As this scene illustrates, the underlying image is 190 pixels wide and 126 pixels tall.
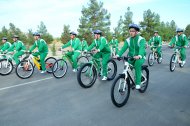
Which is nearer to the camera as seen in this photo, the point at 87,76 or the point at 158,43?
the point at 87,76

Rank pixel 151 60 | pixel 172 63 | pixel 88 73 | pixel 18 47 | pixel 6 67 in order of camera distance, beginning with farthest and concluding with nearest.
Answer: pixel 151 60
pixel 18 47
pixel 6 67
pixel 172 63
pixel 88 73

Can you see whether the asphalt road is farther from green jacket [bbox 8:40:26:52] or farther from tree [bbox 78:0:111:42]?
tree [bbox 78:0:111:42]

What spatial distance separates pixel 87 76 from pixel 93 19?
39.0 metres

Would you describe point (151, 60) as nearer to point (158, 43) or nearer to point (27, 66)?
point (158, 43)

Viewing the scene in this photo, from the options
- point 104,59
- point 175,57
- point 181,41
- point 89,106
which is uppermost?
point 181,41

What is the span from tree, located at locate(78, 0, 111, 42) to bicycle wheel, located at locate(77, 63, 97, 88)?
36036mm

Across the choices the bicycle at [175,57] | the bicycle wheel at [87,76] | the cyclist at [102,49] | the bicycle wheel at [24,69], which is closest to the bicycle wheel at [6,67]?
the bicycle wheel at [24,69]

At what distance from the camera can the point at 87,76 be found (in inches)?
308

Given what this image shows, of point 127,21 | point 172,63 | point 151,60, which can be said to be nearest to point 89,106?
point 172,63

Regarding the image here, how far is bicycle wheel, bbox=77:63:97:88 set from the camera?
7598 mm

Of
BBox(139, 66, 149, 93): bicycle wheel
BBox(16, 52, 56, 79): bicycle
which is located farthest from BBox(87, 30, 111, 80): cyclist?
BBox(16, 52, 56, 79): bicycle

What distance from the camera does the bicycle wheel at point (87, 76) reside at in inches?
299

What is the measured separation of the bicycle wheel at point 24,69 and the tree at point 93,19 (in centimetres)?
3395

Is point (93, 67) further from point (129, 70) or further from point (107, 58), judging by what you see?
point (129, 70)
